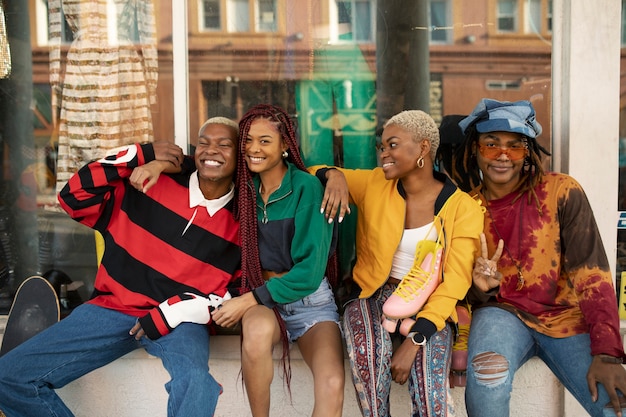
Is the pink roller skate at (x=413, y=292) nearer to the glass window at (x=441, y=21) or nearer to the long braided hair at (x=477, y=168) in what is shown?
the long braided hair at (x=477, y=168)

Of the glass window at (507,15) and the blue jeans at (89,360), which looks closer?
the blue jeans at (89,360)

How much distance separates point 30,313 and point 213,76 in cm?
166

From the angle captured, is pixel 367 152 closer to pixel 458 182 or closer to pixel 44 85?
pixel 458 182

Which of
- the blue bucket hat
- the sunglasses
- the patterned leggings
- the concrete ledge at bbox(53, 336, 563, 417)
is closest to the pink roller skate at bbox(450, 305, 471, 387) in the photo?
the patterned leggings

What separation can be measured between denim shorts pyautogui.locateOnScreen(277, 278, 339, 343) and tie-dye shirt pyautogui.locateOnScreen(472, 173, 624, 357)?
2.33 feet

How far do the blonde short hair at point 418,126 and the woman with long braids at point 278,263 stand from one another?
484 millimetres

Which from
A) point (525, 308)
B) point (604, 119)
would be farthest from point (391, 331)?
point (604, 119)

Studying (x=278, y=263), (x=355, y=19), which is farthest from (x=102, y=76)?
(x=278, y=263)

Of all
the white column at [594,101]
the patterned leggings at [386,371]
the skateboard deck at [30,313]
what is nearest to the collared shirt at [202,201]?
the patterned leggings at [386,371]

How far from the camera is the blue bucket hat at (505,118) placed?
3225mm

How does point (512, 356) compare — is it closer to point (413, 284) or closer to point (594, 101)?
point (413, 284)

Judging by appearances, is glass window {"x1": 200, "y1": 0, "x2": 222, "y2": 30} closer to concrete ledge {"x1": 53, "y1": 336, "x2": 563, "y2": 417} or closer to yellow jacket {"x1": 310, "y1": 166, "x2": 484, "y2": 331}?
yellow jacket {"x1": 310, "y1": 166, "x2": 484, "y2": 331}

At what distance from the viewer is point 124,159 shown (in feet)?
10.7

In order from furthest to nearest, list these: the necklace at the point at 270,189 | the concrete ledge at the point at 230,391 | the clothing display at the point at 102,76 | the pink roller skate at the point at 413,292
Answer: the clothing display at the point at 102,76 → the concrete ledge at the point at 230,391 → the necklace at the point at 270,189 → the pink roller skate at the point at 413,292
